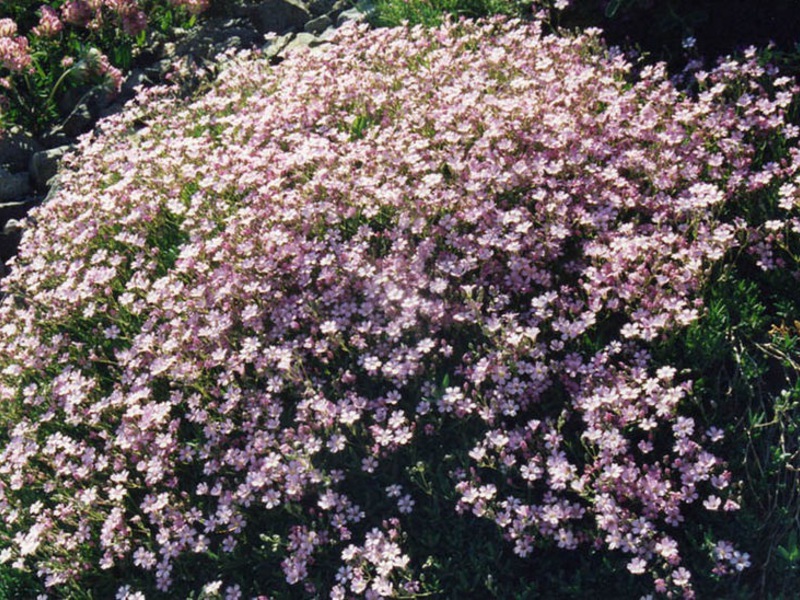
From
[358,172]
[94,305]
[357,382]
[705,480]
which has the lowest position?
[705,480]

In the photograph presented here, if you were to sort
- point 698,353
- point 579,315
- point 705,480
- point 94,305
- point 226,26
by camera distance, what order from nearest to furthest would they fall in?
point 705,480
point 698,353
point 579,315
point 94,305
point 226,26

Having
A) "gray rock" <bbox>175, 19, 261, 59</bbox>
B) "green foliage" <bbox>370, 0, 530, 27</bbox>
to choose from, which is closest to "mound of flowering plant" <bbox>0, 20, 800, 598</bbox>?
"green foliage" <bbox>370, 0, 530, 27</bbox>

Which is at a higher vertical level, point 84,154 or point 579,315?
point 84,154

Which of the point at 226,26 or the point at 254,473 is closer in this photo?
the point at 254,473

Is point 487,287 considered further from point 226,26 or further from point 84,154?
point 226,26

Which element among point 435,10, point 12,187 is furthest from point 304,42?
point 12,187

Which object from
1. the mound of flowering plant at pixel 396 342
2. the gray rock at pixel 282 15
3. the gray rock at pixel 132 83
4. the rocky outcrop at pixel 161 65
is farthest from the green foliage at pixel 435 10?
the gray rock at pixel 132 83

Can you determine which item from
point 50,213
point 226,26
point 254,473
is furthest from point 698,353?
point 226,26
